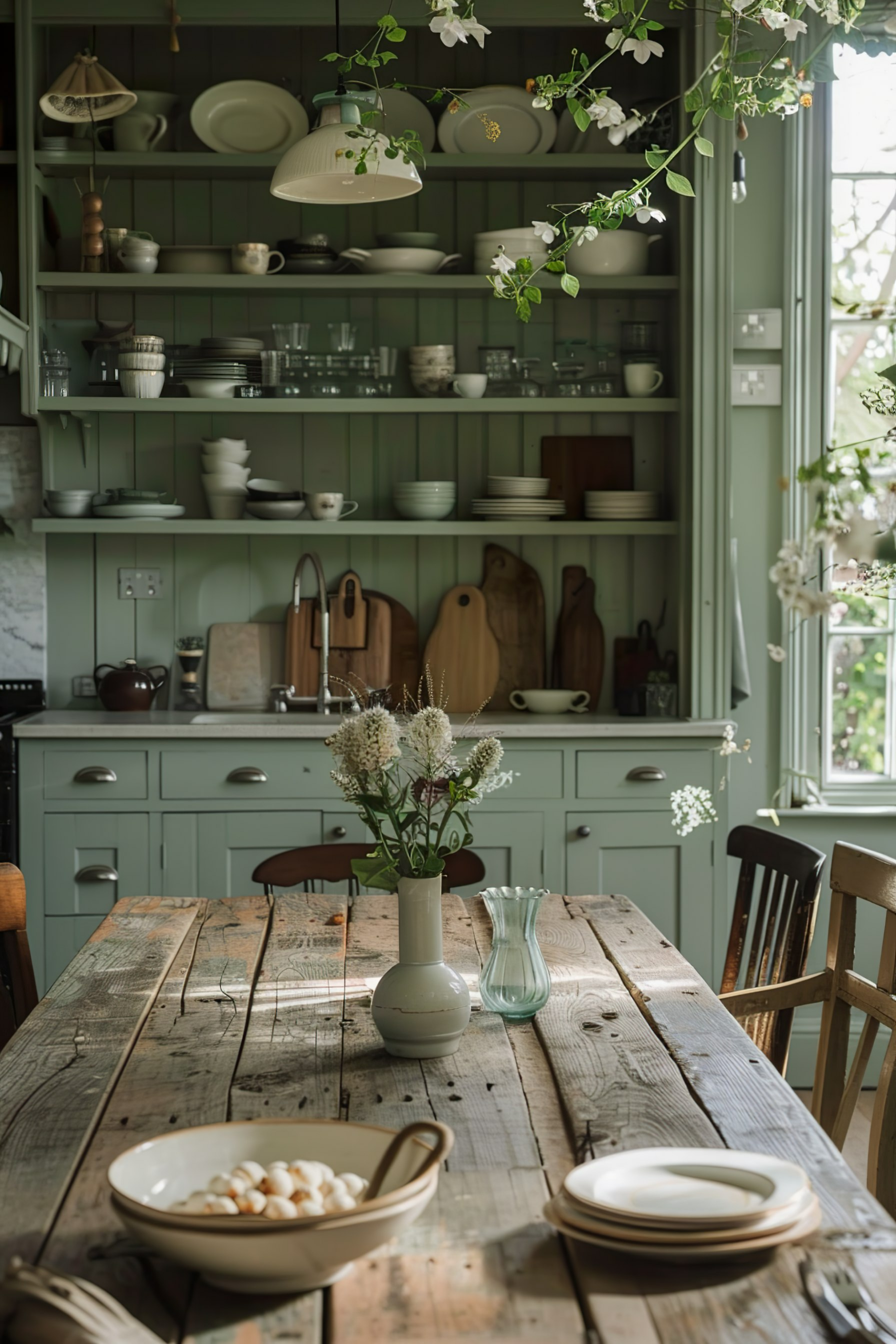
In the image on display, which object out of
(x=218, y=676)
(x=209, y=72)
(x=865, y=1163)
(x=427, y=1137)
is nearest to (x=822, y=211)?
(x=209, y=72)

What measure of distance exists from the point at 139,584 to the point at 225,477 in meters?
0.46

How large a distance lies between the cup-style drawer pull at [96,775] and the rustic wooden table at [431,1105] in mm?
1156

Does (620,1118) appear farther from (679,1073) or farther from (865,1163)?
(865,1163)

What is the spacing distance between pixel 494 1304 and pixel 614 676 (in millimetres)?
3107

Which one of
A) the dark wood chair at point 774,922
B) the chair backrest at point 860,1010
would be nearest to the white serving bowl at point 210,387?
the dark wood chair at point 774,922

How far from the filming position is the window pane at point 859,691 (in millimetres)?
4004

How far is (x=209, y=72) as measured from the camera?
13.0ft

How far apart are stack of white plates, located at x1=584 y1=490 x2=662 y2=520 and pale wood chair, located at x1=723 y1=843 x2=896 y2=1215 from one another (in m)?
1.93

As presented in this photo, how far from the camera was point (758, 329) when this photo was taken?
3.86 meters

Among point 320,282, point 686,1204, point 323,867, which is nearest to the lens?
point 686,1204

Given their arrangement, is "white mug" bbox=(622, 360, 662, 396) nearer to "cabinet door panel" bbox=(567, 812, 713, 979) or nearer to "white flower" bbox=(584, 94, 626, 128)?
"cabinet door panel" bbox=(567, 812, 713, 979)

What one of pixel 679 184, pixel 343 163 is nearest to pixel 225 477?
pixel 343 163

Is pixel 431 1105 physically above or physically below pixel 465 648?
below

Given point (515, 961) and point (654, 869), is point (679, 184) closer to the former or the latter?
point (515, 961)
